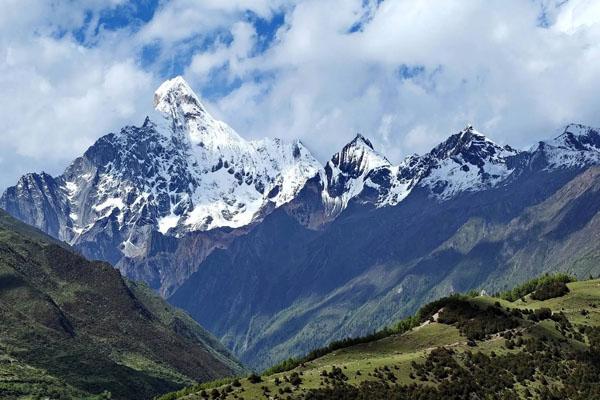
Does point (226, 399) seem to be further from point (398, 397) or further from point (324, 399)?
point (398, 397)

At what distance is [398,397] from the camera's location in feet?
655

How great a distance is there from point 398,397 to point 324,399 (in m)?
16.8

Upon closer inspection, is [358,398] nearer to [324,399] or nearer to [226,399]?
[324,399]

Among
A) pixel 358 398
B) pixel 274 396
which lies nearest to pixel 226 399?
pixel 274 396

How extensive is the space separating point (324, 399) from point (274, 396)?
11.1 meters

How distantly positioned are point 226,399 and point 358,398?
28.4 metres

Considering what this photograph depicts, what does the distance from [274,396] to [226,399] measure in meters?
10.5

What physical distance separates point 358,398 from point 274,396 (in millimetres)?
18017

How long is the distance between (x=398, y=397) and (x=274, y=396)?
2686 cm

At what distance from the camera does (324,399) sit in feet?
640

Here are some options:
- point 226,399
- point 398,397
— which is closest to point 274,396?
point 226,399

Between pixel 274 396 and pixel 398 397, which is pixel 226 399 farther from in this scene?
pixel 398 397

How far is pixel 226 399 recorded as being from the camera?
199 meters

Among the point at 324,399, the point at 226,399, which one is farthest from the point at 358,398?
the point at 226,399
